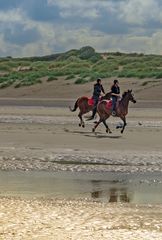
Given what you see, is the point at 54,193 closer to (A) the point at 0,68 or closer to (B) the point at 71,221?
(B) the point at 71,221

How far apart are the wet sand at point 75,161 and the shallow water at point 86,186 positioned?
1.97 feet

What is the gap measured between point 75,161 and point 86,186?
11.3ft

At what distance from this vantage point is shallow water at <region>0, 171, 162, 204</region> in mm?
12703

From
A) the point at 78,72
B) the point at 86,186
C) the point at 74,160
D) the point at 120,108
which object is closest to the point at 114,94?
the point at 120,108

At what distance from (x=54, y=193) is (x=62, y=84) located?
38.6 metres

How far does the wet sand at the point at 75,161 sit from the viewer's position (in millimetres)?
9578

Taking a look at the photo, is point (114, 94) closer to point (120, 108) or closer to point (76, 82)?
point (120, 108)

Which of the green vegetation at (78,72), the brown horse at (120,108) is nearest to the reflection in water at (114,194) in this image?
the brown horse at (120,108)

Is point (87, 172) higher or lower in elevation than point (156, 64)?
lower

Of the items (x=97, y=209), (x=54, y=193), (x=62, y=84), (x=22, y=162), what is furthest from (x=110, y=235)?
(x=62, y=84)

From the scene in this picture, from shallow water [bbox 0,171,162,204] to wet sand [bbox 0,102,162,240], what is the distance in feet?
1.97

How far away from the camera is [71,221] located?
10.1 m

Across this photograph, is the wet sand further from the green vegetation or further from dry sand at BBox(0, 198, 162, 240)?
the green vegetation

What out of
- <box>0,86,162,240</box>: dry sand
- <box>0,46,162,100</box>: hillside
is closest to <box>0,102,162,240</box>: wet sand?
<box>0,86,162,240</box>: dry sand
